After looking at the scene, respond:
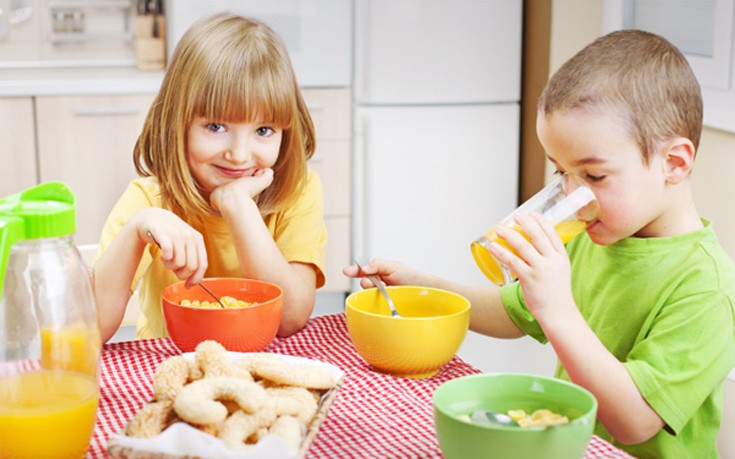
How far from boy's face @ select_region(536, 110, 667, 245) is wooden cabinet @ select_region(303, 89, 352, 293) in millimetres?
2163

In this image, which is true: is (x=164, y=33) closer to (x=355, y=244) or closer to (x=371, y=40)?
(x=371, y=40)

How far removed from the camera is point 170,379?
93cm

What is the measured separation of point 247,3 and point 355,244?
0.91 metres

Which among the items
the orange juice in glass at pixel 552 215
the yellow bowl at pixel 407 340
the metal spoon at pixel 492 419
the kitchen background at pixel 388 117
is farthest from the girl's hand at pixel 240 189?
the kitchen background at pixel 388 117

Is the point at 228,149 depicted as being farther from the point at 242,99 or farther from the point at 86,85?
the point at 86,85

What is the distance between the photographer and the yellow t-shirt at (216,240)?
5.03 ft

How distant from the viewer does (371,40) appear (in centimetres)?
330

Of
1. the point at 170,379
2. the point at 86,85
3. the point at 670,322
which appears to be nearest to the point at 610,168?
the point at 670,322

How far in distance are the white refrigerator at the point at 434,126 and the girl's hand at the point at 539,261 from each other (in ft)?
7.64

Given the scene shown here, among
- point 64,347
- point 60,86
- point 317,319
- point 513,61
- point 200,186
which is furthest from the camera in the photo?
point 513,61

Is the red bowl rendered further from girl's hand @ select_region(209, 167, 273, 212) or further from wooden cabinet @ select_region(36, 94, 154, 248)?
wooden cabinet @ select_region(36, 94, 154, 248)

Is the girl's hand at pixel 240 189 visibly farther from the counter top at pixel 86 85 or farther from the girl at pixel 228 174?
the counter top at pixel 86 85

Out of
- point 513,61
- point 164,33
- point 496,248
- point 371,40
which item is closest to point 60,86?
point 164,33

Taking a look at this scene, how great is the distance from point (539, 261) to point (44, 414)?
51cm
